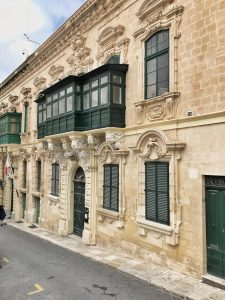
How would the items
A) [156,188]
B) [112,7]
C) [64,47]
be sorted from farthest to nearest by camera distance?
[64,47], [112,7], [156,188]

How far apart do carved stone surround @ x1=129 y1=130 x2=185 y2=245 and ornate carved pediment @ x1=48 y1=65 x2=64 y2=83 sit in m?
7.99

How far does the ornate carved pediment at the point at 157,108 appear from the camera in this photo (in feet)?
31.8

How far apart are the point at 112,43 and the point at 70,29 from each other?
407cm

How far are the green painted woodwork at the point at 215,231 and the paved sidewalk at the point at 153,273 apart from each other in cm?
59

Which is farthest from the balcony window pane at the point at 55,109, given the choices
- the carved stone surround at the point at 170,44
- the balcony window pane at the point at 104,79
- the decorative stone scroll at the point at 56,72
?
the carved stone surround at the point at 170,44

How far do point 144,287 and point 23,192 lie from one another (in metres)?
15.0

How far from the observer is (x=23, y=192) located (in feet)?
71.2

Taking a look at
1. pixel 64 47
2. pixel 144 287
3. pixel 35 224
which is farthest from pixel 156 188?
pixel 35 224

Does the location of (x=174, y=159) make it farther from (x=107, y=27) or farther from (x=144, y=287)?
(x=107, y=27)

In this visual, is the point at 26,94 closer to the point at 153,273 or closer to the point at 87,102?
the point at 87,102

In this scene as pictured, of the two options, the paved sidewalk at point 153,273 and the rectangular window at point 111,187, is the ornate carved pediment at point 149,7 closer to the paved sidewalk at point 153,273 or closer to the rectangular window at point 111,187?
the rectangular window at point 111,187

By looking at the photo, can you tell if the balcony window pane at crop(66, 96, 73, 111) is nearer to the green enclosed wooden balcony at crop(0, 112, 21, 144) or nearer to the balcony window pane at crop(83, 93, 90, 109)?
the balcony window pane at crop(83, 93, 90, 109)

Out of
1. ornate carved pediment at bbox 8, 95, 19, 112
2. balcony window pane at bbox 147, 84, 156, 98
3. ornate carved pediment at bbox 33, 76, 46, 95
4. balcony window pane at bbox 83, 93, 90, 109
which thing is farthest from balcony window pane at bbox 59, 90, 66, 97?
ornate carved pediment at bbox 8, 95, 19, 112

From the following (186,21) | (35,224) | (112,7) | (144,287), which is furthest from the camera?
(35,224)
